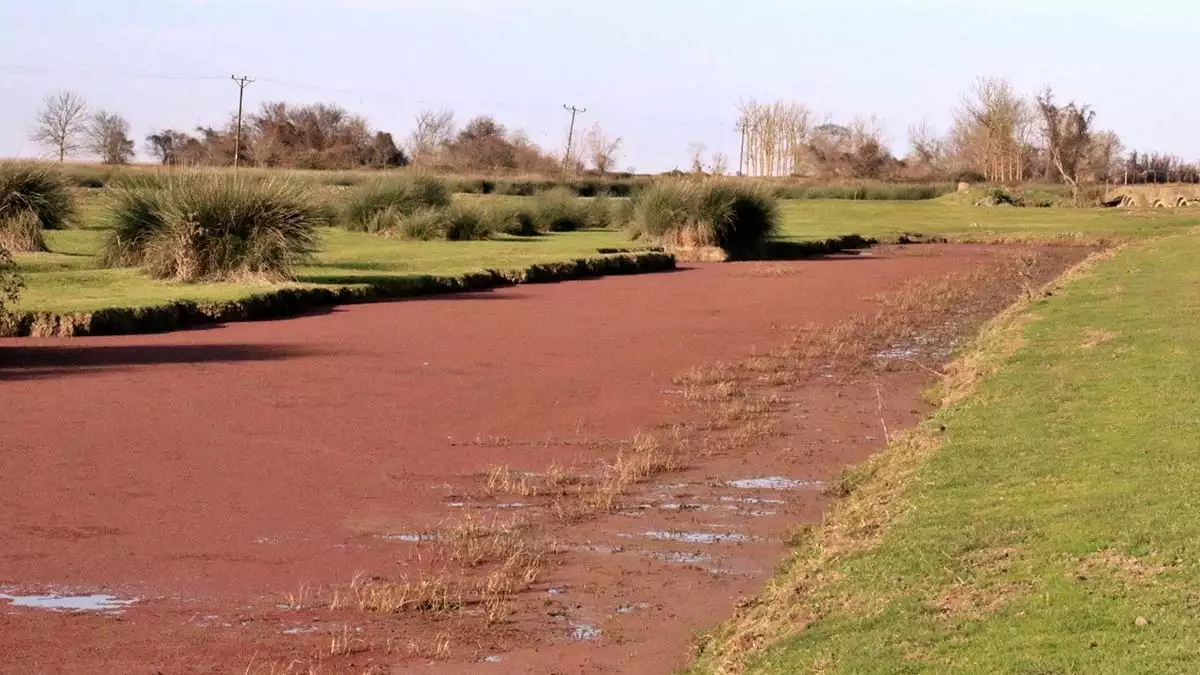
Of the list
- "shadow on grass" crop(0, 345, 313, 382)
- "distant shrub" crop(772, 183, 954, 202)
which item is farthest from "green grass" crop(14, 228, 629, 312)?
"distant shrub" crop(772, 183, 954, 202)

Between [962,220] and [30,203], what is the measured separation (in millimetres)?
41867

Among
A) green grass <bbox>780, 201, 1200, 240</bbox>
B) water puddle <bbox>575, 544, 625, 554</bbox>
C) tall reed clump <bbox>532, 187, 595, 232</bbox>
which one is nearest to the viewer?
water puddle <bbox>575, 544, 625, 554</bbox>

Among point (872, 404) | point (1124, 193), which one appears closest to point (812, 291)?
point (872, 404)

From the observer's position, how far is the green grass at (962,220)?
181 ft

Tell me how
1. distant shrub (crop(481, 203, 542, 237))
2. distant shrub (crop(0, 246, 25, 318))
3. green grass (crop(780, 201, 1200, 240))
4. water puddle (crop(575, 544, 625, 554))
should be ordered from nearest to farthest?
water puddle (crop(575, 544, 625, 554)) < distant shrub (crop(0, 246, 25, 318)) < distant shrub (crop(481, 203, 542, 237)) < green grass (crop(780, 201, 1200, 240))

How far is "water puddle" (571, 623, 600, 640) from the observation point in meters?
7.78

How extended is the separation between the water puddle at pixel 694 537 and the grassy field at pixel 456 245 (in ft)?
42.5

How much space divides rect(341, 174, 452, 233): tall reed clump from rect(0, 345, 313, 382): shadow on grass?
25335 millimetres

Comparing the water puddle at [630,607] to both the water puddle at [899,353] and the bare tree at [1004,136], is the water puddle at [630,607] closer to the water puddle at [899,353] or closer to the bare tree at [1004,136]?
the water puddle at [899,353]

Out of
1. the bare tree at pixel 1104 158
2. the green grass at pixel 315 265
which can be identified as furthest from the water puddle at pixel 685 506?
the bare tree at pixel 1104 158

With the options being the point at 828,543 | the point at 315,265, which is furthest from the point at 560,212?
the point at 828,543

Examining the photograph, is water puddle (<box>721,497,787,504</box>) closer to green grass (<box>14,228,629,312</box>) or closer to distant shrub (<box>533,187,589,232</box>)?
green grass (<box>14,228,629,312</box>)

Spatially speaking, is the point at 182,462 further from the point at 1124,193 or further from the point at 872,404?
the point at 1124,193

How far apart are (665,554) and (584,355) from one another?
403 inches
